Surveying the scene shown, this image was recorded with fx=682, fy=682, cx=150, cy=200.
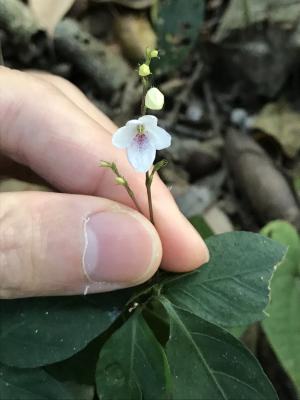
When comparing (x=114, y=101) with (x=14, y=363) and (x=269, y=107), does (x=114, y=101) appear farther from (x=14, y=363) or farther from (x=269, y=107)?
(x=14, y=363)

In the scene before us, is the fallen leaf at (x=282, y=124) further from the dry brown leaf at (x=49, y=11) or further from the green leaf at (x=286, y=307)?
the dry brown leaf at (x=49, y=11)

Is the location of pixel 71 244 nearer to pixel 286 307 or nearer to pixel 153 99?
pixel 153 99

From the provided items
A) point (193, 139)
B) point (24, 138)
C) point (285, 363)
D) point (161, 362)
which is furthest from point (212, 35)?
point (161, 362)

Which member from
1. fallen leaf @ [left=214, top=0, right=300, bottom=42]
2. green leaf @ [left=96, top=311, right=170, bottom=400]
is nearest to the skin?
green leaf @ [left=96, top=311, right=170, bottom=400]

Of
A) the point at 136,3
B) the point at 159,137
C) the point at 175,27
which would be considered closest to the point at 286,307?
the point at 159,137

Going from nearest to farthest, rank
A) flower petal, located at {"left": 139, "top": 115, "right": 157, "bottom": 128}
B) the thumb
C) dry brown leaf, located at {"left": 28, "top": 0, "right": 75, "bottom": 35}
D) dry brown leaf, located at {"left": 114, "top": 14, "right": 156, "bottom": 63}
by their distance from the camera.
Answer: flower petal, located at {"left": 139, "top": 115, "right": 157, "bottom": 128} → the thumb → dry brown leaf, located at {"left": 28, "top": 0, "right": 75, "bottom": 35} → dry brown leaf, located at {"left": 114, "top": 14, "right": 156, "bottom": 63}

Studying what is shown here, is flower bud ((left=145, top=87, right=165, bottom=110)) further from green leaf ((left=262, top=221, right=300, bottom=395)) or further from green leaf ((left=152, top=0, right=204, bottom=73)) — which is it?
green leaf ((left=152, top=0, right=204, bottom=73))

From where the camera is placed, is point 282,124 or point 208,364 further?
point 282,124
